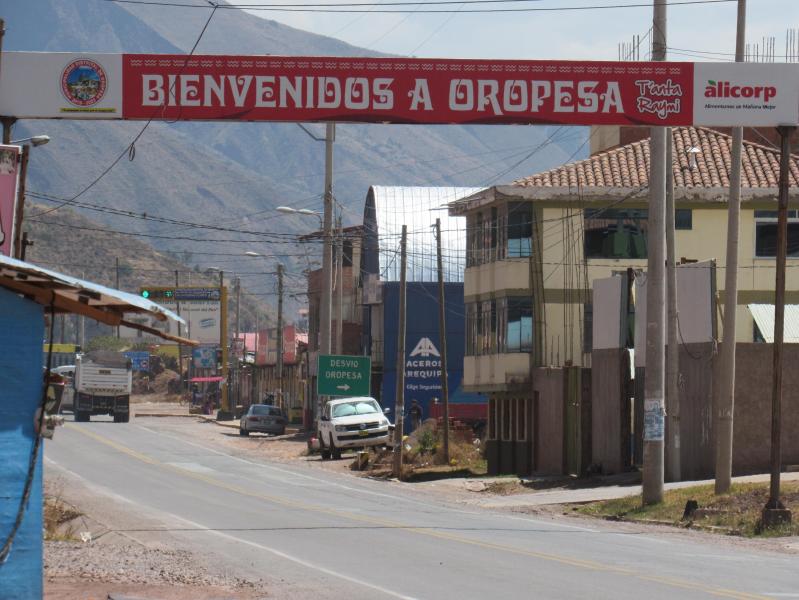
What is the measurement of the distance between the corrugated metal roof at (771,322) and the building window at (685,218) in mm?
9297

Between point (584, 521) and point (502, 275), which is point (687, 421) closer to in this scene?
point (584, 521)

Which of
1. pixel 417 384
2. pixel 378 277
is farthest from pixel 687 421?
pixel 378 277

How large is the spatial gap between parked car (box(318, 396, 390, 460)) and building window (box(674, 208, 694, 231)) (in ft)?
36.7

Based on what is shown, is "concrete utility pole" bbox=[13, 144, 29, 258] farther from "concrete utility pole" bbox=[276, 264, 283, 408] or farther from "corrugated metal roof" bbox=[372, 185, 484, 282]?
"concrete utility pole" bbox=[276, 264, 283, 408]

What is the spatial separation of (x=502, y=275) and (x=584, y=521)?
2055cm

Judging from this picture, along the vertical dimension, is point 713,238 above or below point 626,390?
above

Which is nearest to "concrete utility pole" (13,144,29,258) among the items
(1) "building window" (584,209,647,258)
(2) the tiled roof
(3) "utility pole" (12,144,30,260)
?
(3) "utility pole" (12,144,30,260)

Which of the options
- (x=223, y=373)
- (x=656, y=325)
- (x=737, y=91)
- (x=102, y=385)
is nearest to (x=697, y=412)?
(x=656, y=325)

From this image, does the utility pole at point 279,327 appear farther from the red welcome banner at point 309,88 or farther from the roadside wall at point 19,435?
the roadside wall at point 19,435

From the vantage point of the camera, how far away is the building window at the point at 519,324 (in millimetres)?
44344

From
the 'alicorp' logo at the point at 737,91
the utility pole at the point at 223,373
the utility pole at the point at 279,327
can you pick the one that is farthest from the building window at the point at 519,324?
the utility pole at the point at 223,373

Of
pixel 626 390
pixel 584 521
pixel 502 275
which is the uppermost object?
pixel 502 275

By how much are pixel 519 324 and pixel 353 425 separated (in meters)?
6.56

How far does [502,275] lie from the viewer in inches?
1789
